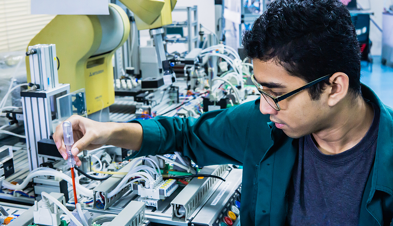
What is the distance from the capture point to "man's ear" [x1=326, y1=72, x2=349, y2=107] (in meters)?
0.98

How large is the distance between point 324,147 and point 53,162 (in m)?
0.98

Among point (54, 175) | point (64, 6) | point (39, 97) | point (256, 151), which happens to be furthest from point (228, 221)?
point (64, 6)

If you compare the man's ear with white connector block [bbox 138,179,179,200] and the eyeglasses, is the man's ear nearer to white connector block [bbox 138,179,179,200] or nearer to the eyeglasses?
the eyeglasses

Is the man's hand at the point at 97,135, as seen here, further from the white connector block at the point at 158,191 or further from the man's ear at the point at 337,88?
the man's ear at the point at 337,88

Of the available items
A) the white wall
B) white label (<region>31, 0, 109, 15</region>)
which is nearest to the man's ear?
white label (<region>31, 0, 109, 15</region>)

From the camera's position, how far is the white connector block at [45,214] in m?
1.07

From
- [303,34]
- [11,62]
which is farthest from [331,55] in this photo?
[11,62]

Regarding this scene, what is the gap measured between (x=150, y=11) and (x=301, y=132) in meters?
1.14

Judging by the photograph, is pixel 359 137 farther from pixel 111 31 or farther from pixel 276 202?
pixel 111 31

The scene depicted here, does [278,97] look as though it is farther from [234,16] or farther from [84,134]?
[234,16]

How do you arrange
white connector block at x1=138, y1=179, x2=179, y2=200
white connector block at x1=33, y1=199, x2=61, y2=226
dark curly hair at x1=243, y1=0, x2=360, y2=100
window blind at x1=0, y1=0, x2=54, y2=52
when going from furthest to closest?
window blind at x1=0, y1=0, x2=54, y2=52, white connector block at x1=138, y1=179, x2=179, y2=200, white connector block at x1=33, y1=199, x2=61, y2=226, dark curly hair at x1=243, y1=0, x2=360, y2=100

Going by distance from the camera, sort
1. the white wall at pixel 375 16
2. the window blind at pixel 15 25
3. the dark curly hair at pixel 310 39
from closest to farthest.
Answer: the dark curly hair at pixel 310 39 < the window blind at pixel 15 25 < the white wall at pixel 375 16

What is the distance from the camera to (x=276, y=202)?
3.81 ft

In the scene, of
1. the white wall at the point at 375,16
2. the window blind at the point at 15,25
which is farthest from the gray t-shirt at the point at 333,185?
the white wall at the point at 375,16
